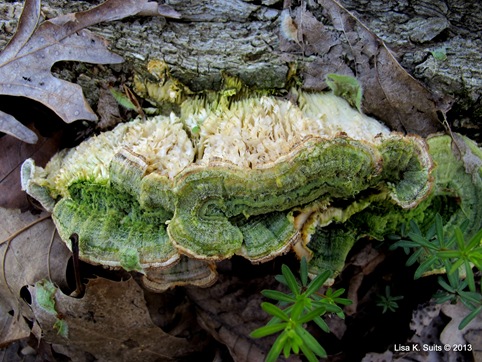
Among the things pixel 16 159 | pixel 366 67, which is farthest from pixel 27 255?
pixel 366 67

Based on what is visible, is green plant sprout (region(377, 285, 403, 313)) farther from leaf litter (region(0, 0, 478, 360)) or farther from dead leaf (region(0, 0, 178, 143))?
dead leaf (region(0, 0, 178, 143))

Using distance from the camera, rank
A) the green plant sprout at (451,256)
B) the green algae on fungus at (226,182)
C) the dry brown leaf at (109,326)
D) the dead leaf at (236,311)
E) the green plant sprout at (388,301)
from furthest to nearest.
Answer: the dead leaf at (236,311)
the green plant sprout at (388,301)
the dry brown leaf at (109,326)
the green plant sprout at (451,256)
the green algae on fungus at (226,182)

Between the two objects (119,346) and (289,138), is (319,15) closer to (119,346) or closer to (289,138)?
(289,138)

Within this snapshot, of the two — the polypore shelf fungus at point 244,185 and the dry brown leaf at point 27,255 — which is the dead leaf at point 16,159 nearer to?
the dry brown leaf at point 27,255

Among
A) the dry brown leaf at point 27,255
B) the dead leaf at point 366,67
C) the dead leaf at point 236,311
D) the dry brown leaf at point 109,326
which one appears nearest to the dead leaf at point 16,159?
the dry brown leaf at point 27,255

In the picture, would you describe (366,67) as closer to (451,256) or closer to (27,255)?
(451,256)
